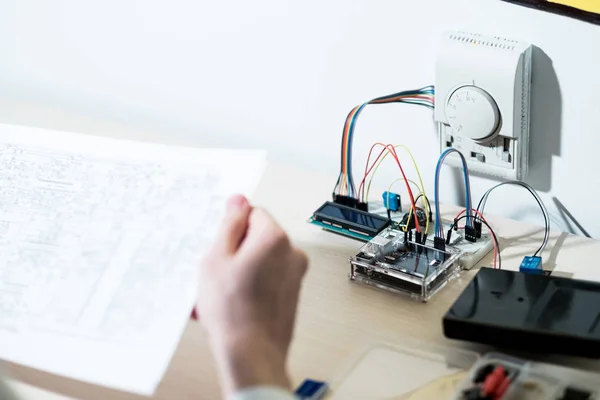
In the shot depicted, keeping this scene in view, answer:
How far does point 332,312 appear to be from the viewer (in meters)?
1.01

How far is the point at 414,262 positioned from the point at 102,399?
37cm

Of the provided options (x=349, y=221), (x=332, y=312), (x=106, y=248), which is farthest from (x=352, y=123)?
(x=106, y=248)

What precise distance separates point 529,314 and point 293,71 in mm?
515

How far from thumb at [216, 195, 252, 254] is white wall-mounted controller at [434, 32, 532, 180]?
34 cm

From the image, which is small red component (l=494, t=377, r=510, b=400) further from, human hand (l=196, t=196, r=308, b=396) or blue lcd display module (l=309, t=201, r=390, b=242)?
blue lcd display module (l=309, t=201, r=390, b=242)

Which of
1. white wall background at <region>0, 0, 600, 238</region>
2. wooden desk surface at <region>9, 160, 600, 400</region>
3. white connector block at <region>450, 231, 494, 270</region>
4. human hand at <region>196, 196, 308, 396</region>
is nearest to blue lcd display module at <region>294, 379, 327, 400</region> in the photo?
wooden desk surface at <region>9, 160, 600, 400</region>

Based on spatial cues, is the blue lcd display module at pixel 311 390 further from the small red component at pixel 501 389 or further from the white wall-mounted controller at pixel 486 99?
the white wall-mounted controller at pixel 486 99

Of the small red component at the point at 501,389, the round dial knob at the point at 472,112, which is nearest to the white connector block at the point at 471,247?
the round dial knob at the point at 472,112

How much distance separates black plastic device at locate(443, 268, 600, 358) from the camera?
0.89m

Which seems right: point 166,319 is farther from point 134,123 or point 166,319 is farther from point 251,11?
point 134,123

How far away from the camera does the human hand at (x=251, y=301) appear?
719 millimetres

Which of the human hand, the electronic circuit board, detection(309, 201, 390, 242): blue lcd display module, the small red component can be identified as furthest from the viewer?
detection(309, 201, 390, 242): blue lcd display module

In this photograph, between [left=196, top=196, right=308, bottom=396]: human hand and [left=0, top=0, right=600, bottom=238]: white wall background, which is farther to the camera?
[left=0, top=0, right=600, bottom=238]: white wall background

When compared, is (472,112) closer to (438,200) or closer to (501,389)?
(438,200)
